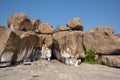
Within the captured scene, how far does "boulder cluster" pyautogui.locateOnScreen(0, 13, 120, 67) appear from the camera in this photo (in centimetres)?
1375

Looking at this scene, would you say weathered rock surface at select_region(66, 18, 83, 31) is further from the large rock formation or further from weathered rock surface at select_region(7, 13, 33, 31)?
weathered rock surface at select_region(7, 13, 33, 31)

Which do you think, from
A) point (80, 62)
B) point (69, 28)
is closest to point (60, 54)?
point (80, 62)

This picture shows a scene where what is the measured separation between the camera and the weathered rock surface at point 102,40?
15.7 m

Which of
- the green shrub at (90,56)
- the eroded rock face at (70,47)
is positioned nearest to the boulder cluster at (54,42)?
the eroded rock face at (70,47)


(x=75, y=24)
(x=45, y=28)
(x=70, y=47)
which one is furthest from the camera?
(x=45, y=28)

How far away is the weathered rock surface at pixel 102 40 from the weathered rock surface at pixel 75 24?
1621 millimetres

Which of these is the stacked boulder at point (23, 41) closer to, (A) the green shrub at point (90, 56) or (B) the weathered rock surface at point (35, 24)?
(B) the weathered rock surface at point (35, 24)

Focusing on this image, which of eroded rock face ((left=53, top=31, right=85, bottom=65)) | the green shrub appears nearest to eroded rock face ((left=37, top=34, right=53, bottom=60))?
eroded rock face ((left=53, top=31, right=85, bottom=65))

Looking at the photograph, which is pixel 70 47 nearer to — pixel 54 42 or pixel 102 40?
pixel 54 42

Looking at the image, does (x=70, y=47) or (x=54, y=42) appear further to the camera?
(x=54, y=42)

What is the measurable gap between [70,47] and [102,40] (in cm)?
323

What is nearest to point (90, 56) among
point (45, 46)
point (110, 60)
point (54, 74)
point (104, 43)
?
point (104, 43)

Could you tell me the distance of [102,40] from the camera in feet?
54.8

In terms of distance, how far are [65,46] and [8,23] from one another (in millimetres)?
6443
